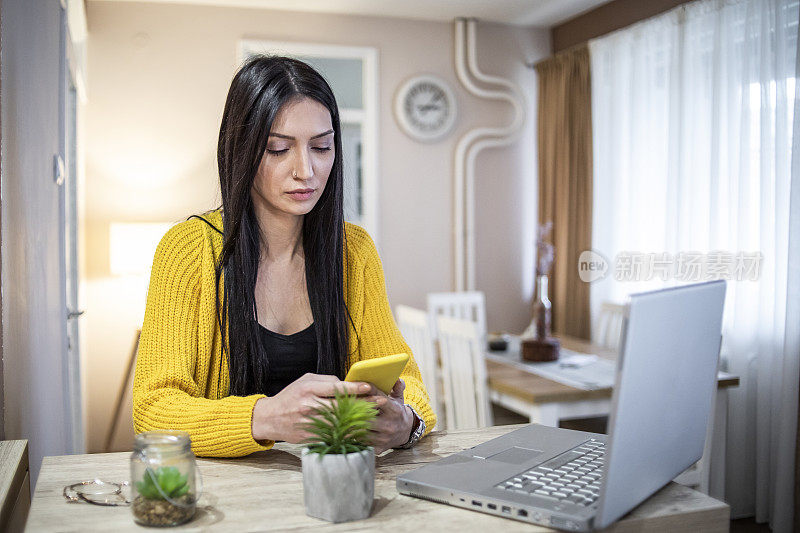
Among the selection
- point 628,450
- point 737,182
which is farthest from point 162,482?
point 737,182

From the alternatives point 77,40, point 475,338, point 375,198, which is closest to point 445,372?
point 475,338

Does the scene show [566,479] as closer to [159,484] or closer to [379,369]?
[379,369]

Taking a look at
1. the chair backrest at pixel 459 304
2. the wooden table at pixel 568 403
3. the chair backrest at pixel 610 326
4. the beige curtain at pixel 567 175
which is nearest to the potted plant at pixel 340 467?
the wooden table at pixel 568 403

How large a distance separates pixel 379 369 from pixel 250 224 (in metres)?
0.54

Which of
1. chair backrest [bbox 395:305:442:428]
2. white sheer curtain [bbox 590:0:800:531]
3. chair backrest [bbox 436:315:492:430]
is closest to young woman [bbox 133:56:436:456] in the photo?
chair backrest [bbox 436:315:492:430]

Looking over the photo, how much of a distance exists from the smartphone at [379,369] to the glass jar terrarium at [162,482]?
226 mm

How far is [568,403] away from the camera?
267 cm

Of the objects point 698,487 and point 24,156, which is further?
point 698,487

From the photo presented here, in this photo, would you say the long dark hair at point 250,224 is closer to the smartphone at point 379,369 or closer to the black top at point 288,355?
the black top at point 288,355

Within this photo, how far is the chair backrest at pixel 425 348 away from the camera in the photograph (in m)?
3.32

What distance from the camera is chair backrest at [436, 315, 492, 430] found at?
2.88m

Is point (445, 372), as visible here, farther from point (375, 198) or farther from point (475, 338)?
point (375, 198)

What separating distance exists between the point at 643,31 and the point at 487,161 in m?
1.36

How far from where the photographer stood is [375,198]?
4742 millimetres
